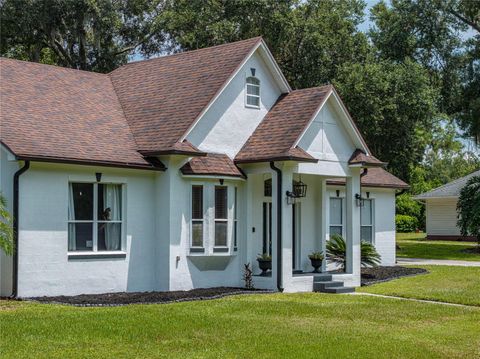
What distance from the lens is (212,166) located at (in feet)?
66.8

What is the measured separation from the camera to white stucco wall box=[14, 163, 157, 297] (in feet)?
57.4

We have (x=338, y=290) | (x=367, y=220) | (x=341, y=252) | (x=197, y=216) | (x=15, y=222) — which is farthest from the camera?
(x=367, y=220)

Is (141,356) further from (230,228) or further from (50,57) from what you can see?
(50,57)

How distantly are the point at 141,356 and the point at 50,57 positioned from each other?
3441 cm

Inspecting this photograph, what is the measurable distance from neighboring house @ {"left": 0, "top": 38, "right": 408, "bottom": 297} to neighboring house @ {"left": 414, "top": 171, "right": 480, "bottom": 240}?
28.8 meters

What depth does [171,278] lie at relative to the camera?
1955 cm

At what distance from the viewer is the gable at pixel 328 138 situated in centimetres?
2159

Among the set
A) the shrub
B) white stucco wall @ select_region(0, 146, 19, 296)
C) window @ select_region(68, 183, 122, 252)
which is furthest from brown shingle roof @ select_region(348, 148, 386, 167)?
the shrub

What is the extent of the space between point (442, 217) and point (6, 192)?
132 ft

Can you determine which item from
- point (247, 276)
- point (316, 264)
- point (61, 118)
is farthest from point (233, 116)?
point (316, 264)

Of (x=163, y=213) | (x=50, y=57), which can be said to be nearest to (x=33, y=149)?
(x=163, y=213)

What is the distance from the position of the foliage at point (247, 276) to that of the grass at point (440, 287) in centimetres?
321

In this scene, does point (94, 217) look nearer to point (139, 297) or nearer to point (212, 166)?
point (139, 297)

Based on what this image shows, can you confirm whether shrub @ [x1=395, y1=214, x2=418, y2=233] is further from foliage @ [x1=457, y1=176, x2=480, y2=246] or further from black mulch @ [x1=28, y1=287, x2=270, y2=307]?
black mulch @ [x1=28, y1=287, x2=270, y2=307]
